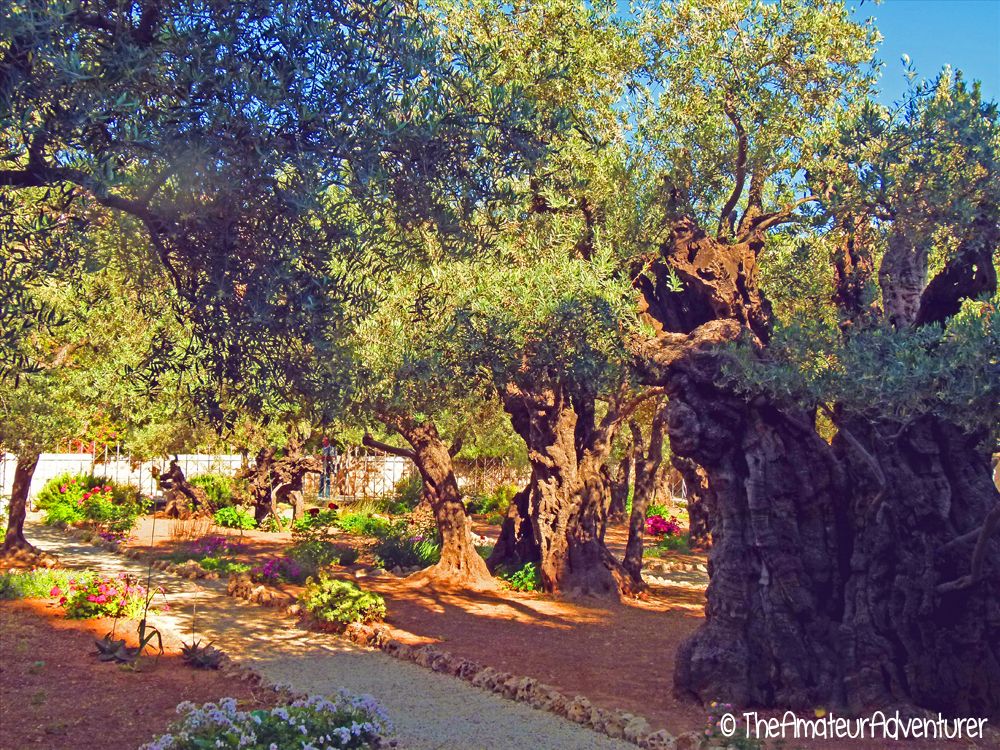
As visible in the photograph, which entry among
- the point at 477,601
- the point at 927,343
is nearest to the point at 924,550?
the point at 927,343

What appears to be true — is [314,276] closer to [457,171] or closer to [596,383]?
[457,171]

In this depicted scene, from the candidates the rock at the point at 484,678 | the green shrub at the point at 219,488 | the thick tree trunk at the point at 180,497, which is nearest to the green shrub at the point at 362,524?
the green shrub at the point at 219,488

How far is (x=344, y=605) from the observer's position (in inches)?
519

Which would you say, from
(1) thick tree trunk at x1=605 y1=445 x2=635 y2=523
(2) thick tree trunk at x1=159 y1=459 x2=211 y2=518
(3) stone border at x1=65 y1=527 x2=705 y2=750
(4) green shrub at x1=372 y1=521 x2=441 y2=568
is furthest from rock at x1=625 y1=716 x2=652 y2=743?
(2) thick tree trunk at x1=159 y1=459 x2=211 y2=518

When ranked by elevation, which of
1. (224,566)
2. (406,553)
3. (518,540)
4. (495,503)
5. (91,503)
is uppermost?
(495,503)

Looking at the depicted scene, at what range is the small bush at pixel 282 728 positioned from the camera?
20.2 feet

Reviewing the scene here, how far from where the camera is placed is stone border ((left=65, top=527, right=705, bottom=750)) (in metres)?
8.12

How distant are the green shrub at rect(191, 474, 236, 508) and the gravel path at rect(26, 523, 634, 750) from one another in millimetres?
13504

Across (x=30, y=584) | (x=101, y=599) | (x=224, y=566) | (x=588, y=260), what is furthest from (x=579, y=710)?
(x=224, y=566)

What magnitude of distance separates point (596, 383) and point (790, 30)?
210 inches

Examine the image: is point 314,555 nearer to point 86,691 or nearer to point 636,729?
point 86,691

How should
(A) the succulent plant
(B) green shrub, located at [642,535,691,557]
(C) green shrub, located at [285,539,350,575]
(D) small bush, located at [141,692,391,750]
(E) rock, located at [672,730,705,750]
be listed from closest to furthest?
1. (D) small bush, located at [141,692,391,750]
2. (E) rock, located at [672,730,705,750]
3. (A) the succulent plant
4. (C) green shrub, located at [285,539,350,575]
5. (B) green shrub, located at [642,535,691,557]

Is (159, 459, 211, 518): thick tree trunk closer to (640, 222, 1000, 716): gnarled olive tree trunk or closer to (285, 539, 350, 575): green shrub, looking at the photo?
(285, 539, 350, 575): green shrub

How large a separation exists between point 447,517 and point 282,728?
36.7 feet
